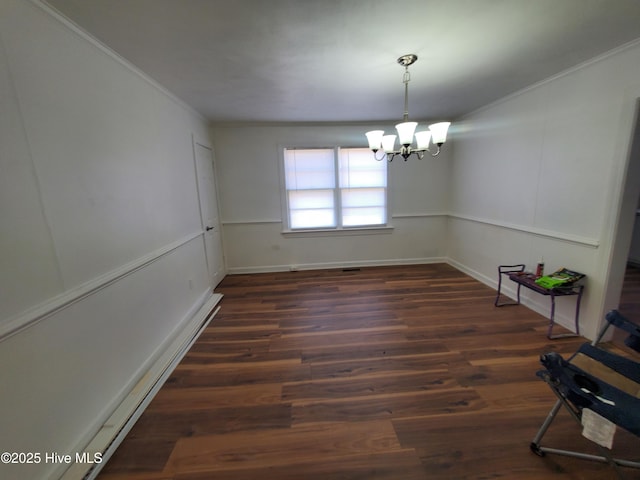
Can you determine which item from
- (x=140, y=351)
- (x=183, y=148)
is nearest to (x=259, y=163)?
(x=183, y=148)

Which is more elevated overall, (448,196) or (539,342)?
(448,196)

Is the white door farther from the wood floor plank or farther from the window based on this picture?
the wood floor plank

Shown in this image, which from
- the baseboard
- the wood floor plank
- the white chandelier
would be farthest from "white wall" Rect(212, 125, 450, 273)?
the wood floor plank

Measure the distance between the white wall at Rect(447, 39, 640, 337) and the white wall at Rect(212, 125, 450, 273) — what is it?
0.93m

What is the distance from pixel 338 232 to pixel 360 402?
3.09 metres

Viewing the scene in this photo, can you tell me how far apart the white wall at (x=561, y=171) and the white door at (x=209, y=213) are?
12.9 feet

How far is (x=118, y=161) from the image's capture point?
193cm

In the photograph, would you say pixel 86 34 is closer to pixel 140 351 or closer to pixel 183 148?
pixel 183 148

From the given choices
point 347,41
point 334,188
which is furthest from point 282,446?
point 334,188

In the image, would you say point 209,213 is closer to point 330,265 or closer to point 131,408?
point 330,265

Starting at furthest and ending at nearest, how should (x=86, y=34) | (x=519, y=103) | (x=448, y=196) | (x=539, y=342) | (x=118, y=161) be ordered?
(x=448, y=196)
(x=519, y=103)
(x=539, y=342)
(x=118, y=161)
(x=86, y=34)

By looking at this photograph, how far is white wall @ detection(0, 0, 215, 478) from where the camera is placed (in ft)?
3.90

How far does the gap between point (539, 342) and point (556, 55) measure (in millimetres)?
2487

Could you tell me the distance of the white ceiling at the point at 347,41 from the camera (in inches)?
59.1
